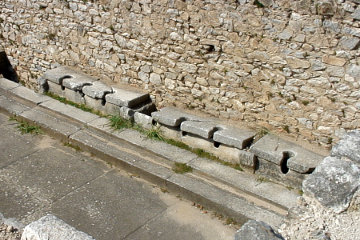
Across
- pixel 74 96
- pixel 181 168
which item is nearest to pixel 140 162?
pixel 181 168

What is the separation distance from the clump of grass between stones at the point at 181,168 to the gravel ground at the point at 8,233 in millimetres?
2449

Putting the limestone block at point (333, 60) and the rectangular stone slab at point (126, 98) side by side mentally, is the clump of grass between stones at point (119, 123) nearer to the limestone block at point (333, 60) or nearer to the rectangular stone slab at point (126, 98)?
the rectangular stone slab at point (126, 98)

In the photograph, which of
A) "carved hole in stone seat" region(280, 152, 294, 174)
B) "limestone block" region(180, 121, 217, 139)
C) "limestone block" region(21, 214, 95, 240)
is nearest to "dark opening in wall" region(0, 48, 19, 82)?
"limestone block" region(180, 121, 217, 139)

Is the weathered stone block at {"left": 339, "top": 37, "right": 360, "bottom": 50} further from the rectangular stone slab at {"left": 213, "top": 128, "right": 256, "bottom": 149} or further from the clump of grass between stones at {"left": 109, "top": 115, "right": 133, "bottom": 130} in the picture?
the clump of grass between stones at {"left": 109, "top": 115, "right": 133, "bottom": 130}

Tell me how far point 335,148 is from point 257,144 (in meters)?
1.57

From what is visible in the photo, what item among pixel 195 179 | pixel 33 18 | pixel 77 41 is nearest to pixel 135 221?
pixel 195 179

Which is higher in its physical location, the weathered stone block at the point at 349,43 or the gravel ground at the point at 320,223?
the weathered stone block at the point at 349,43

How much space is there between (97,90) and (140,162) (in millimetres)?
1522

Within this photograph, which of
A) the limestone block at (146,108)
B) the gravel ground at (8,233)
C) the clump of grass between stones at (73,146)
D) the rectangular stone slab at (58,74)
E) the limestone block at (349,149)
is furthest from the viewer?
the rectangular stone slab at (58,74)

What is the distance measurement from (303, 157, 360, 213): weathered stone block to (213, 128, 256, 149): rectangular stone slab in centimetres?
186

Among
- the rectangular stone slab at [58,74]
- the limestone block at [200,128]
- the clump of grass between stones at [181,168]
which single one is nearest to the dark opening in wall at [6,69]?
the rectangular stone slab at [58,74]

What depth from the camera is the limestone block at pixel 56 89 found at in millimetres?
7477

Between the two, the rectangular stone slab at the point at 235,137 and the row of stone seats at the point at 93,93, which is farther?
the row of stone seats at the point at 93,93

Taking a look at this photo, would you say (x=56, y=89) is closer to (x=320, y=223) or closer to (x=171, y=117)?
(x=171, y=117)
